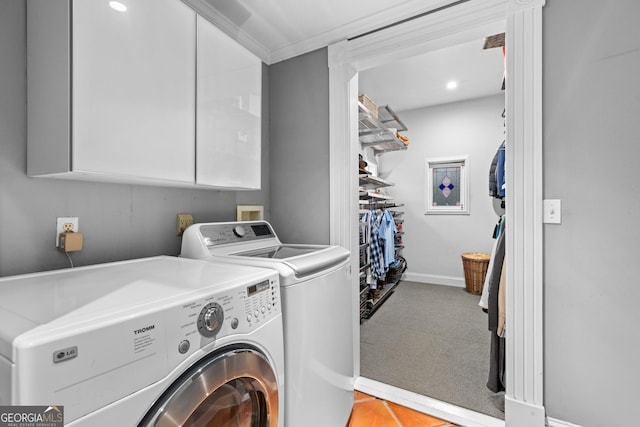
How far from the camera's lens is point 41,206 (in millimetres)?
1125

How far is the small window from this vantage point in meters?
4.27

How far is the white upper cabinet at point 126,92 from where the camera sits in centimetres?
94

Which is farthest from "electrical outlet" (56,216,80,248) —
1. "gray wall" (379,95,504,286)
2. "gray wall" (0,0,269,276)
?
"gray wall" (379,95,504,286)

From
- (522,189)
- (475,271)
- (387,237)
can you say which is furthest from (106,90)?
(475,271)

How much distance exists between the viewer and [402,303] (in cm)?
350

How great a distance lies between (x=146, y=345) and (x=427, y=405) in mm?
1686

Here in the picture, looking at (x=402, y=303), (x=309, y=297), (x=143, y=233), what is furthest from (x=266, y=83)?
(x=402, y=303)

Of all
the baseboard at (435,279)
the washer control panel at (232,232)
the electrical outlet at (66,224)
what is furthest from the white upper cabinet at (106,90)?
the baseboard at (435,279)

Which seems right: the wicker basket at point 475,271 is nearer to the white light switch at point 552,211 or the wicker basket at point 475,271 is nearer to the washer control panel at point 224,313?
the white light switch at point 552,211

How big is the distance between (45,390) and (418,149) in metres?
4.73

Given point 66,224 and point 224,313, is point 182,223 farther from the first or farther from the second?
point 224,313

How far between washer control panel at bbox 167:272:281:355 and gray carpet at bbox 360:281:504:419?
141 centimetres

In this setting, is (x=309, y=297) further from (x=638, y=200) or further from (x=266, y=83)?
(x=266, y=83)

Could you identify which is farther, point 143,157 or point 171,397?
point 143,157
